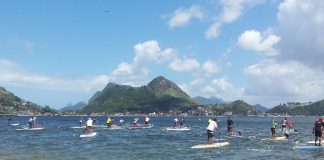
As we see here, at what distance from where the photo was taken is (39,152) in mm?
39031

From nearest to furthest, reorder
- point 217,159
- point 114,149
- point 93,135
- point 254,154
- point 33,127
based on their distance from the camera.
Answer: point 217,159
point 254,154
point 114,149
point 93,135
point 33,127

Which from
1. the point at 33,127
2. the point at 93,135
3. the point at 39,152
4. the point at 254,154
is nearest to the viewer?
the point at 254,154

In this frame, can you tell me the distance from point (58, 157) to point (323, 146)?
21410mm

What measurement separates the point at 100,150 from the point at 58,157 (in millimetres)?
6039

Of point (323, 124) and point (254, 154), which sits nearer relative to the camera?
point (254, 154)

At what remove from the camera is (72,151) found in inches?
1572

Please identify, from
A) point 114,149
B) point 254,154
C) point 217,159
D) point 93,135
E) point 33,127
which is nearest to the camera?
point 217,159

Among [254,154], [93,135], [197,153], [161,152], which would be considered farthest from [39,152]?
[93,135]

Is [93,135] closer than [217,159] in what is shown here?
No

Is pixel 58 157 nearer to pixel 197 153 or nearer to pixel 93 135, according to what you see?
pixel 197 153

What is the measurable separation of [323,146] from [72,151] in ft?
67.9

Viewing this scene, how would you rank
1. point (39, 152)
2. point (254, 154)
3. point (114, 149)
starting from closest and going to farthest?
point (254, 154), point (39, 152), point (114, 149)

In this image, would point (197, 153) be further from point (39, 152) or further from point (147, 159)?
point (39, 152)

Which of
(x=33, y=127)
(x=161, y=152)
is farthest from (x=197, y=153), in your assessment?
(x=33, y=127)
